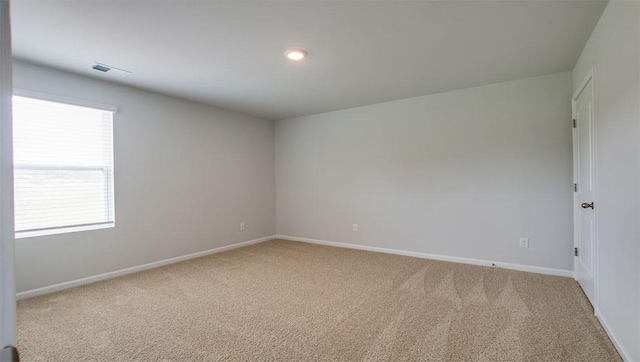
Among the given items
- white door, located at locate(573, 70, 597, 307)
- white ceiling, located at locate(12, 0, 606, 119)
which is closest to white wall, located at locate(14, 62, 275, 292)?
white ceiling, located at locate(12, 0, 606, 119)

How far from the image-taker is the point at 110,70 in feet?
10.6

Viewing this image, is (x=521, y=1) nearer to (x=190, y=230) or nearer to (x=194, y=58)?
(x=194, y=58)

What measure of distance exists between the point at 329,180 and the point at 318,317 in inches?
118

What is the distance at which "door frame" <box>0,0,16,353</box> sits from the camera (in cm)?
44

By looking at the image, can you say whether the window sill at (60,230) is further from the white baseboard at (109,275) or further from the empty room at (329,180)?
the white baseboard at (109,275)

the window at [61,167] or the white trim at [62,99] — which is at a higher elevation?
the white trim at [62,99]

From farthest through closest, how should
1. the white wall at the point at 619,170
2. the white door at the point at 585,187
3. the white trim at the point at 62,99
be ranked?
1. the white trim at the point at 62,99
2. the white door at the point at 585,187
3. the white wall at the point at 619,170

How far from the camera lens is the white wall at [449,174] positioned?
3.56 meters

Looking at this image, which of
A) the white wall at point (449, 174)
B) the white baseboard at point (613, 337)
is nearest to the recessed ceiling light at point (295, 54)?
the white wall at point (449, 174)

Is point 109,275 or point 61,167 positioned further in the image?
point 109,275

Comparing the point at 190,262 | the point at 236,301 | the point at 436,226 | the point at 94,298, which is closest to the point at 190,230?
the point at 190,262

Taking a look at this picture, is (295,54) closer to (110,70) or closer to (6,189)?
(110,70)

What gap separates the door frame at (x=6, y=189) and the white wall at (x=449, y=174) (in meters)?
4.35

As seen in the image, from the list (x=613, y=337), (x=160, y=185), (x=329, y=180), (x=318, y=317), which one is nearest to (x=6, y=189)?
(x=318, y=317)
